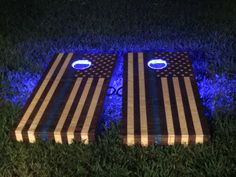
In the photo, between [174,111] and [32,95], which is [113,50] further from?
[174,111]

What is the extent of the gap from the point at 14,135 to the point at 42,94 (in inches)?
18.4

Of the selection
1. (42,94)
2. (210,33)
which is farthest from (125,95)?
(210,33)

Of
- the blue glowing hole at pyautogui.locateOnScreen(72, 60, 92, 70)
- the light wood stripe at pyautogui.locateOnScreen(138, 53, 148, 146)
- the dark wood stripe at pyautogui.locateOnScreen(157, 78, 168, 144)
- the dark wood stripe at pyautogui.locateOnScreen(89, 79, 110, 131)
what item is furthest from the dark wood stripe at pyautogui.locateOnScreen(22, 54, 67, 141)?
the dark wood stripe at pyautogui.locateOnScreen(157, 78, 168, 144)

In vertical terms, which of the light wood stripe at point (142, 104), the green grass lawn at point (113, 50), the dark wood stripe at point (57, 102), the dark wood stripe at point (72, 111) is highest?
the light wood stripe at point (142, 104)

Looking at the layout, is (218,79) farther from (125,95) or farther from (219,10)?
(219,10)

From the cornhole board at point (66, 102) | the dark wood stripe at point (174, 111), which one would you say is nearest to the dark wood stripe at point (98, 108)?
the cornhole board at point (66, 102)

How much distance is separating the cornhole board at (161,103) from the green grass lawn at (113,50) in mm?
75

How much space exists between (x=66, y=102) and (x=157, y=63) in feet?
2.94

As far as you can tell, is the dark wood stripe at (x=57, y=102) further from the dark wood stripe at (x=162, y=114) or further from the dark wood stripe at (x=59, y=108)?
the dark wood stripe at (x=162, y=114)

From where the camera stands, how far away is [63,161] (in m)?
2.11

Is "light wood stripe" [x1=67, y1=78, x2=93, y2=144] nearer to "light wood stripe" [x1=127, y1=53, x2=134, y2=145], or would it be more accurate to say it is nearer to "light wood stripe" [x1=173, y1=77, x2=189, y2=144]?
"light wood stripe" [x1=127, y1=53, x2=134, y2=145]

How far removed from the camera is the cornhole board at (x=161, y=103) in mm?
2188

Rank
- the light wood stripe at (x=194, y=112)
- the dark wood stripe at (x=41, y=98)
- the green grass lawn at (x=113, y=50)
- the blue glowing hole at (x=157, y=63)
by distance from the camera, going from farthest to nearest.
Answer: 1. the blue glowing hole at (x=157, y=63)
2. the dark wood stripe at (x=41, y=98)
3. the light wood stripe at (x=194, y=112)
4. the green grass lawn at (x=113, y=50)

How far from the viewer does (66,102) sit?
2.58 meters
